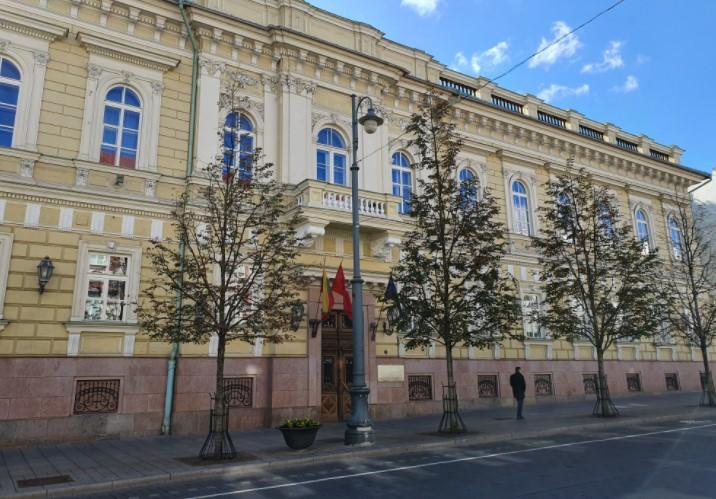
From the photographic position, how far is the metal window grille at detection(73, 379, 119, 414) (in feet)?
44.3

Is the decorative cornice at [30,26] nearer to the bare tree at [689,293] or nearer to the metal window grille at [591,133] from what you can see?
the bare tree at [689,293]

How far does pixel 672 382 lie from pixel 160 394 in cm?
2558

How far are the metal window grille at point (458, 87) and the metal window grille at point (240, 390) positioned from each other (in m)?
15.1

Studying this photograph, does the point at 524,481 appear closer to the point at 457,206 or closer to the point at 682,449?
the point at 682,449

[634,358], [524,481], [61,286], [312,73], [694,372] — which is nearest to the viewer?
[524,481]

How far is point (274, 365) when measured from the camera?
1611cm

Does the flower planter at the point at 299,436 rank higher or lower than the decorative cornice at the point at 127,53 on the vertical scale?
lower

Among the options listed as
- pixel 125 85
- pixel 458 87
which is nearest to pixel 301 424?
pixel 125 85

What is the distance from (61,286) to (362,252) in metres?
9.12

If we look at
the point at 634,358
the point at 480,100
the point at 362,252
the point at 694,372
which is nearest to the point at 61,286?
the point at 362,252

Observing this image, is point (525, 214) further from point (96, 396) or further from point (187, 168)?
point (96, 396)

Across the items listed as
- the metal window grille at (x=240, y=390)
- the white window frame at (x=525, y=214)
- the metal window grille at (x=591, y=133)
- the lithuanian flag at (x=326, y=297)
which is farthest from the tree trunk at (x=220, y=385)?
the metal window grille at (x=591, y=133)

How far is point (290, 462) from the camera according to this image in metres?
10.5

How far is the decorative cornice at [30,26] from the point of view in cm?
1435
